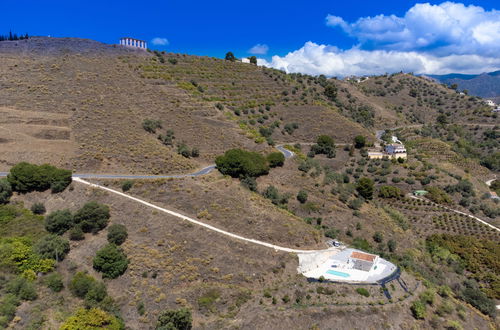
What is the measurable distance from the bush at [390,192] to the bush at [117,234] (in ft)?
122

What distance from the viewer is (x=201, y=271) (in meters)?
23.8

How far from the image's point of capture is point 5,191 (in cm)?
2906

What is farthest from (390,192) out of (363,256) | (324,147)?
(363,256)

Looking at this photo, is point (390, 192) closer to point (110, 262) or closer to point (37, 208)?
point (110, 262)

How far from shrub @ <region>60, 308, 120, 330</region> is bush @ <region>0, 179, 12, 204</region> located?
1681 cm

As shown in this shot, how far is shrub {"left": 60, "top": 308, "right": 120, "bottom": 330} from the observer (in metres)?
18.0

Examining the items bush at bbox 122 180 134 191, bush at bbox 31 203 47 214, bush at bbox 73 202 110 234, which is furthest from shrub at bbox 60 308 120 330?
bush at bbox 122 180 134 191

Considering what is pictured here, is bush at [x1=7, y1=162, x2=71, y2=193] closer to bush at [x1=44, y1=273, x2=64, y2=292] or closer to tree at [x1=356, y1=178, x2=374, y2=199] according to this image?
bush at [x1=44, y1=273, x2=64, y2=292]

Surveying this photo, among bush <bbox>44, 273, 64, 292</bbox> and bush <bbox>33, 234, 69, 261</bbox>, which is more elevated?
bush <bbox>33, 234, 69, 261</bbox>

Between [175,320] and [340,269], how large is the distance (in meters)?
14.3

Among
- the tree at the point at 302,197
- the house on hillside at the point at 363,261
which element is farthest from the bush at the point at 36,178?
the house on hillside at the point at 363,261

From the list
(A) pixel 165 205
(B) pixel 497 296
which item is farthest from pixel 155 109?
(B) pixel 497 296

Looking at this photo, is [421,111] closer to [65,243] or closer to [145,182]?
[145,182]

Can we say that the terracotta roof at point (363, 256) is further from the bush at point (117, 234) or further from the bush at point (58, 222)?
the bush at point (58, 222)
